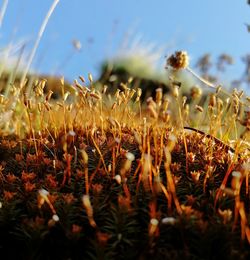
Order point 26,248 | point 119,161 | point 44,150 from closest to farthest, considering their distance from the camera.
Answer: point 26,248
point 119,161
point 44,150

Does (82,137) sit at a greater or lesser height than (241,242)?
lesser

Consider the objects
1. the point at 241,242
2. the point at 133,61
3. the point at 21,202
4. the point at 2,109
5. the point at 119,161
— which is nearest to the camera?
the point at 241,242

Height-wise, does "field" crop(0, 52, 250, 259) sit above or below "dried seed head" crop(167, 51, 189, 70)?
below

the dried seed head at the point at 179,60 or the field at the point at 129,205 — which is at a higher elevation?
the dried seed head at the point at 179,60

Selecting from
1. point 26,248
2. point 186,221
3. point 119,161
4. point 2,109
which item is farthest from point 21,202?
point 2,109

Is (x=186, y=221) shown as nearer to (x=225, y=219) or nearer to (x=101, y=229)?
(x=225, y=219)

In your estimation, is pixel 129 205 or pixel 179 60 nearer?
pixel 129 205

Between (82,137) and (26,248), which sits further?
(82,137)

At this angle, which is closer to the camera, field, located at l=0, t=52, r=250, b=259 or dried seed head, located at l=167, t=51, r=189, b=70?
field, located at l=0, t=52, r=250, b=259
